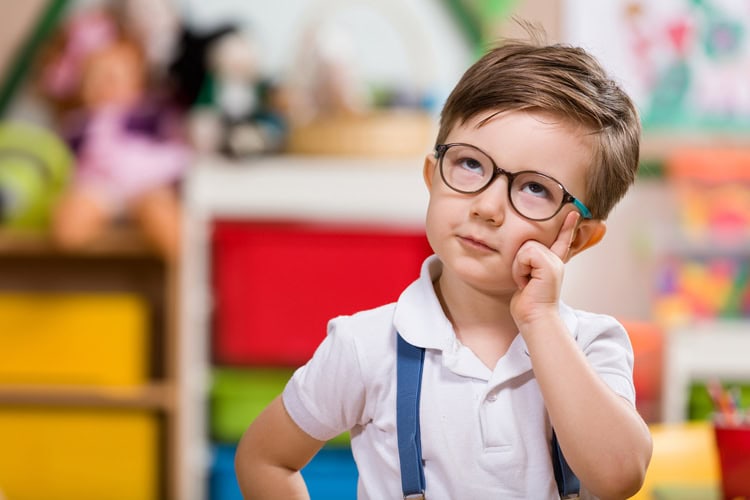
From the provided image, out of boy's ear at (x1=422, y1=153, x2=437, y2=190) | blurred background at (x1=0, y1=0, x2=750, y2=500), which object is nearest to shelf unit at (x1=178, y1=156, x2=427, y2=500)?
blurred background at (x1=0, y1=0, x2=750, y2=500)

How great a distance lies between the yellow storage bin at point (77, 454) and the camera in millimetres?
1908

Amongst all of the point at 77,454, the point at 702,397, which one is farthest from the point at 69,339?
the point at 702,397

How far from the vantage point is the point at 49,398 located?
75.0 inches

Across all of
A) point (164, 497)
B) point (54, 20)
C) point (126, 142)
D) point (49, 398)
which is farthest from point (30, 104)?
point (164, 497)

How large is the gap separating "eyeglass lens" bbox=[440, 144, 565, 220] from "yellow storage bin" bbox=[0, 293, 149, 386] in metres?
1.43

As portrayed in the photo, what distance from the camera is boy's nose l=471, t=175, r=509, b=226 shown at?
53 centimetres

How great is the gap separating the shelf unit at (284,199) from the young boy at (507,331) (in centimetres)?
123

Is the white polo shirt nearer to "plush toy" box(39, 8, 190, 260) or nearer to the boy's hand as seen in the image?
the boy's hand

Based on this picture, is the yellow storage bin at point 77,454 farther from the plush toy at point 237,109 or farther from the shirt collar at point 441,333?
the shirt collar at point 441,333

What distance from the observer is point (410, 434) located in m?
0.56

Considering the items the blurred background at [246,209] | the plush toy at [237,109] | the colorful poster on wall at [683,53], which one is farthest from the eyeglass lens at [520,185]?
the colorful poster on wall at [683,53]

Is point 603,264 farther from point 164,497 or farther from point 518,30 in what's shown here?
point 518,30

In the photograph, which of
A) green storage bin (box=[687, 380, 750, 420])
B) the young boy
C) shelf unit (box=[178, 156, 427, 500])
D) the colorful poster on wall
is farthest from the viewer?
the colorful poster on wall

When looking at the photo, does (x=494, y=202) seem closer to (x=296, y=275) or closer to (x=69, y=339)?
(x=296, y=275)
